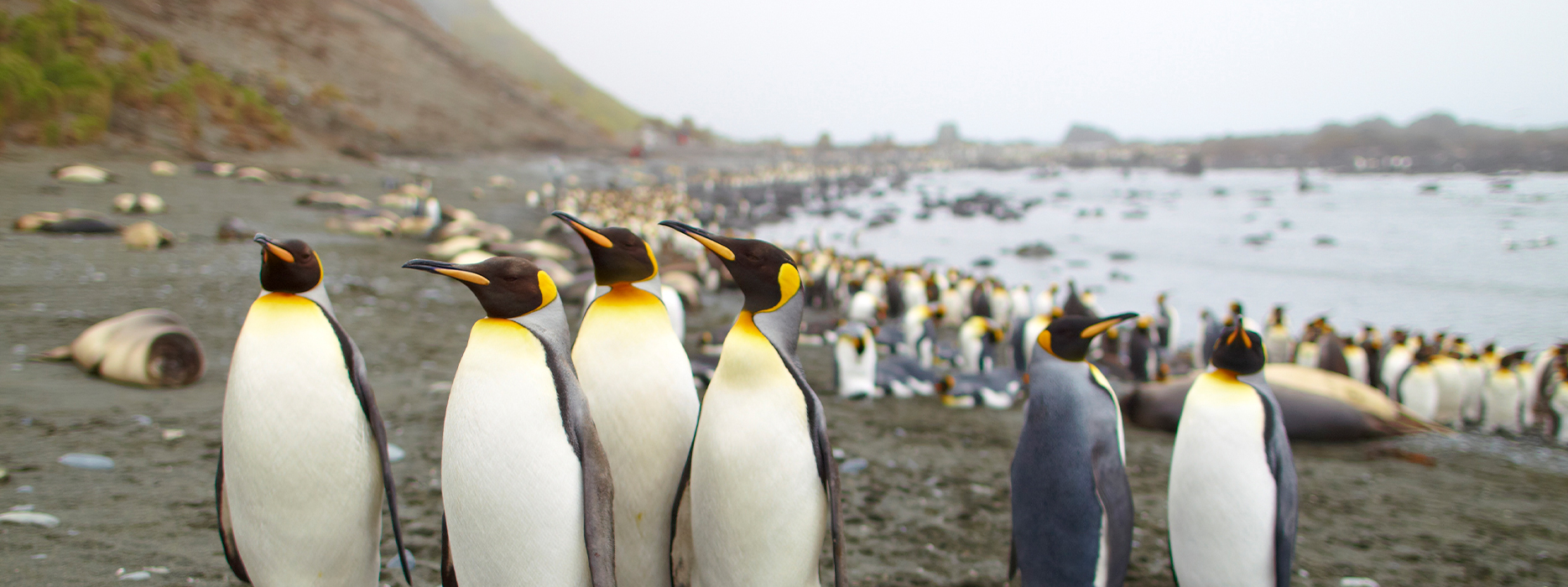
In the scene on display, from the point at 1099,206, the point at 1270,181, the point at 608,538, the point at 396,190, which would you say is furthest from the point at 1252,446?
the point at 1270,181

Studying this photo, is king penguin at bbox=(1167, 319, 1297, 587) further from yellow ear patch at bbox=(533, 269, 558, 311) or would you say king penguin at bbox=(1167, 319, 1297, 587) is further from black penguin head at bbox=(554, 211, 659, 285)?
yellow ear patch at bbox=(533, 269, 558, 311)

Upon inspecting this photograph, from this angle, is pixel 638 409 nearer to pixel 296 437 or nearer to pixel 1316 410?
pixel 296 437

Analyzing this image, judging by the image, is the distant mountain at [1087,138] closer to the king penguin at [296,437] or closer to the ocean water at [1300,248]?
the ocean water at [1300,248]

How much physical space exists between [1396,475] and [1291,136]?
100236 mm

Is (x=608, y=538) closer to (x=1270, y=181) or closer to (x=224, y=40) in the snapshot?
(x=224, y=40)

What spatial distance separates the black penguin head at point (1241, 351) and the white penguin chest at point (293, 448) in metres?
3.32

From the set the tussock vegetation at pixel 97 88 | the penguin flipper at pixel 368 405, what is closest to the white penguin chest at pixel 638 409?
the penguin flipper at pixel 368 405

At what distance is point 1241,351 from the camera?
3068 millimetres

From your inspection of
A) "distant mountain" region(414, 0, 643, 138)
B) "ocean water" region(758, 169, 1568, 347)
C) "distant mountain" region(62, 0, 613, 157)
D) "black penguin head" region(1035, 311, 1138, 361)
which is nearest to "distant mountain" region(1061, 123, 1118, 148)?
"distant mountain" region(414, 0, 643, 138)

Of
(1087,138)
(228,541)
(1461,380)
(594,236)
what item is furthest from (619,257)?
(1087,138)

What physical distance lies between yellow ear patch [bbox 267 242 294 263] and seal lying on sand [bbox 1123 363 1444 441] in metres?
6.67

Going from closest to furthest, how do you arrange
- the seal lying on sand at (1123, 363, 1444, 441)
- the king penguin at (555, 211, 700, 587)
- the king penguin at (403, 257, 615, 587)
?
the king penguin at (403, 257, 615, 587), the king penguin at (555, 211, 700, 587), the seal lying on sand at (1123, 363, 1444, 441)

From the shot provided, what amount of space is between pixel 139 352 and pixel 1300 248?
27150mm

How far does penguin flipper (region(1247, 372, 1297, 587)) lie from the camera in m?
3.00
